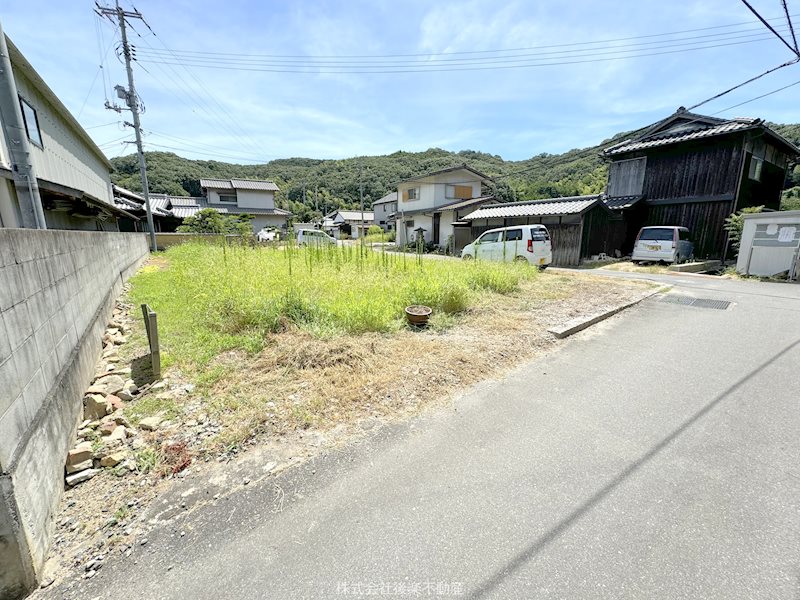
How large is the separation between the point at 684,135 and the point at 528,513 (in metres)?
17.4

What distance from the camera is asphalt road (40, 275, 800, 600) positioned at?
4.87ft

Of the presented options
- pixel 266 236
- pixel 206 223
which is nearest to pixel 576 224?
pixel 266 236

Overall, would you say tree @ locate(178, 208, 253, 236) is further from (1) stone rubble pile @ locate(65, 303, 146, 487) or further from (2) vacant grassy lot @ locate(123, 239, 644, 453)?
(1) stone rubble pile @ locate(65, 303, 146, 487)

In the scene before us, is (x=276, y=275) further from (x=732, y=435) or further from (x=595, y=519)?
(x=732, y=435)

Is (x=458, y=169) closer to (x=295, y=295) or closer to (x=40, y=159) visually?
A: (x=40, y=159)

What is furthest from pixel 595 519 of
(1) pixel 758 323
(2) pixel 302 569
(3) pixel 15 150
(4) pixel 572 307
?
(3) pixel 15 150

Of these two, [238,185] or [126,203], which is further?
[238,185]

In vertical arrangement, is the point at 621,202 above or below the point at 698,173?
below

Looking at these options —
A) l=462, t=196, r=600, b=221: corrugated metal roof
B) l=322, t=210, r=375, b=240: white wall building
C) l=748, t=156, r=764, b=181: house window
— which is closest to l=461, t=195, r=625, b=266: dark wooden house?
l=462, t=196, r=600, b=221: corrugated metal roof

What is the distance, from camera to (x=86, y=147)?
A: 1449 cm

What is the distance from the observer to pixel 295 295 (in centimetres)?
480

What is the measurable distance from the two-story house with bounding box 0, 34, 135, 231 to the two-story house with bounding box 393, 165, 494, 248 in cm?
1523

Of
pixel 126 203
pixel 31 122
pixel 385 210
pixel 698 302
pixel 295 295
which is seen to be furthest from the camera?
pixel 385 210

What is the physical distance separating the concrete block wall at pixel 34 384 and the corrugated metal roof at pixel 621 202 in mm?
16394
